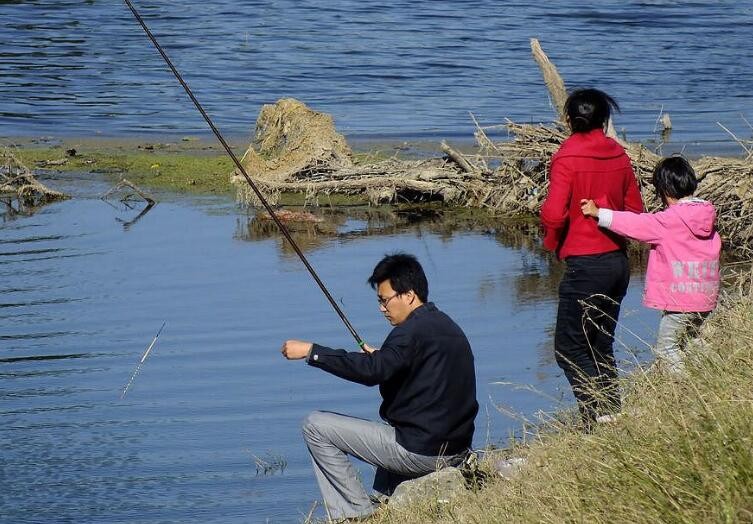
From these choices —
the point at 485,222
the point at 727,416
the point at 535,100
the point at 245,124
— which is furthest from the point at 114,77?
the point at 727,416

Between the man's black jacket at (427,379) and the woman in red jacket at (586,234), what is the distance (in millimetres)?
731

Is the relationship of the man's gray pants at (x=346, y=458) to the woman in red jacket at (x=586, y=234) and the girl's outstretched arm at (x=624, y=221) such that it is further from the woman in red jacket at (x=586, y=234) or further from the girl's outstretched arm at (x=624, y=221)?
the girl's outstretched arm at (x=624, y=221)

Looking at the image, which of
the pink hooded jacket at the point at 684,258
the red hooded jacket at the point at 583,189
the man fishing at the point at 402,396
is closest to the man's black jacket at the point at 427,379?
the man fishing at the point at 402,396

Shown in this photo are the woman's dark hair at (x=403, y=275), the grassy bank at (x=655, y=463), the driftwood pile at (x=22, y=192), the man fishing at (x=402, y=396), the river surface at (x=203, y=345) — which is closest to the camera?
the grassy bank at (x=655, y=463)

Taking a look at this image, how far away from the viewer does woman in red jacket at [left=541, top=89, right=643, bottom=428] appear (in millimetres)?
5879

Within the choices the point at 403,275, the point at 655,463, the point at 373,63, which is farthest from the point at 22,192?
the point at 373,63

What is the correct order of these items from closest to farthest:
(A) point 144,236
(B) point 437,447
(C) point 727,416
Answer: (C) point 727,416, (B) point 437,447, (A) point 144,236

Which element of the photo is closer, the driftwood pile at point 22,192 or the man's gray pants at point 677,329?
the man's gray pants at point 677,329

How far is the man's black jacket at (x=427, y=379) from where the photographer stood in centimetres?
524

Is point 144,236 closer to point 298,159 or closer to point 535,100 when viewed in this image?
point 298,159

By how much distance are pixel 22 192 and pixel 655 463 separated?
10.2 m

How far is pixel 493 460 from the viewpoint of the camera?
5.47 m

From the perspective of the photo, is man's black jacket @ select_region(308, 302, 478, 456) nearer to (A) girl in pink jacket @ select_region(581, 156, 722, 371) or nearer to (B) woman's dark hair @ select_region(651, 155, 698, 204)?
(A) girl in pink jacket @ select_region(581, 156, 722, 371)

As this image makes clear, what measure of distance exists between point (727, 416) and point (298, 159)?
9609 mm
